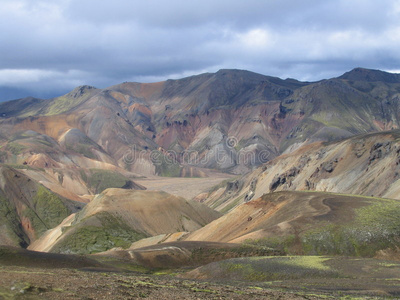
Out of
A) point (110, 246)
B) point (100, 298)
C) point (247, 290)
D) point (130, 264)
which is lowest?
point (110, 246)

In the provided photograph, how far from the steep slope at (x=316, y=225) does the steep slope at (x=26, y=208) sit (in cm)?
6757

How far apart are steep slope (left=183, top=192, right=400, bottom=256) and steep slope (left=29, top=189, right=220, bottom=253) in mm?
20559

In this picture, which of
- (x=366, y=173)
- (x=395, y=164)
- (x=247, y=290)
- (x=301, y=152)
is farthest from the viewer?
(x=301, y=152)

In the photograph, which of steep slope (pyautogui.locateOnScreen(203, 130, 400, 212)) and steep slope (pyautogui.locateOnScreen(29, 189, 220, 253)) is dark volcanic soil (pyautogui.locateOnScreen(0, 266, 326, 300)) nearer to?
A: steep slope (pyautogui.locateOnScreen(29, 189, 220, 253))

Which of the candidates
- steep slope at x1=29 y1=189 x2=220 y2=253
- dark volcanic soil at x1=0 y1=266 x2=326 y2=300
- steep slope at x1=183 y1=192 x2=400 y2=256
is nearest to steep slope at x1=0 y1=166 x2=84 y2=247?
steep slope at x1=29 y1=189 x2=220 y2=253

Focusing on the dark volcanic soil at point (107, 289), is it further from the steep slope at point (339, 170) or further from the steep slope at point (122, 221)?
the steep slope at point (339, 170)

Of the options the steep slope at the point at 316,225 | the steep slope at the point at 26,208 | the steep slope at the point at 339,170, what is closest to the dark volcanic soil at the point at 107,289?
the steep slope at the point at 316,225

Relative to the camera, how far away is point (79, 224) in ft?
325

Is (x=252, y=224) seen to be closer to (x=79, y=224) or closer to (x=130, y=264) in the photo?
(x=130, y=264)

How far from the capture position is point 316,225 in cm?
6544

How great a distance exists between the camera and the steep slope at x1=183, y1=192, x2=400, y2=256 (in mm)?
60469

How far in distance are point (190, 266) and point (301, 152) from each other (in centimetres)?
12064

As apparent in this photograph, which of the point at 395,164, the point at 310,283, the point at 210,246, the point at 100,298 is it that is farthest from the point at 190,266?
the point at 395,164

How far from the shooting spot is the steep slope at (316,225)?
60.5m
